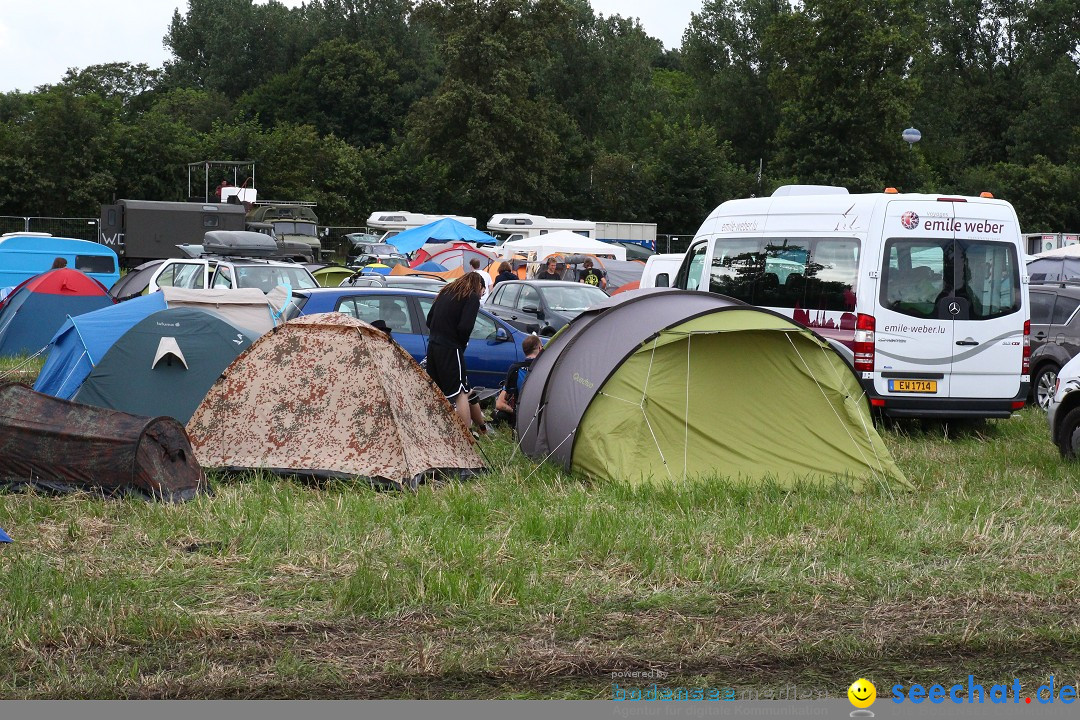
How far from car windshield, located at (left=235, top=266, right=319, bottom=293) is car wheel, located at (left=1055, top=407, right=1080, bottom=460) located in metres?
11.7

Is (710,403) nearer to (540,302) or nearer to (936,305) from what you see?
(936,305)

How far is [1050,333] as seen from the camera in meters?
14.6

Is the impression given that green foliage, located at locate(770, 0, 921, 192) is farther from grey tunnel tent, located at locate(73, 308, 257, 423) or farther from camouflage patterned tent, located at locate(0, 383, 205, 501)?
camouflage patterned tent, located at locate(0, 383, 205, 501)

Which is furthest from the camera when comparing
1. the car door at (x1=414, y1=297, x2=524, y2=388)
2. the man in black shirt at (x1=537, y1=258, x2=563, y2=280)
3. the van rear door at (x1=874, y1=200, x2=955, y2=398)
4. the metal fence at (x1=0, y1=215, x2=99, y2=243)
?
the metal fence at (x1=0, y1=215, x2=99, y2=243)

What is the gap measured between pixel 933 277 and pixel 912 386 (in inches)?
44.7

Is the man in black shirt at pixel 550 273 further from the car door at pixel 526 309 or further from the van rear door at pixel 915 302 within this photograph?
the van rear door at pixel 915 302

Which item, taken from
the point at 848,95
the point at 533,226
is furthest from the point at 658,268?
the point at 848,95

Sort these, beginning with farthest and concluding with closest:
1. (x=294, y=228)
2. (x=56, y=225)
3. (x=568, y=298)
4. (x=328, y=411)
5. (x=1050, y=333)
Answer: (x=56, y=225) → (x=294, y=228) → (x=568, y=298) → (x=1050, y=333) → (x=328, y=411)

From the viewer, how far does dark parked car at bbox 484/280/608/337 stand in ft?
56.6

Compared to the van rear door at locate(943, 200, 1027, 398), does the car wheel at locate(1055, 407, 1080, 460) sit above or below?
below

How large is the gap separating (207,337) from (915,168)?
45.5 m

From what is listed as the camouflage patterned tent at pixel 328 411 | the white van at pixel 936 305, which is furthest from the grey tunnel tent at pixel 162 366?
the white van at pixel 936 305

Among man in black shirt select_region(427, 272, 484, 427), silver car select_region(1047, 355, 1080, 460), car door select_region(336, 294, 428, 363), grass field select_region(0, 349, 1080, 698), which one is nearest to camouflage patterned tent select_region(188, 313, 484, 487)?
grass field select_region(0, 349, 1080, 698)

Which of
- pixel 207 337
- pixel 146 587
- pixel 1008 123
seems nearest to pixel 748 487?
pixel 146 587
